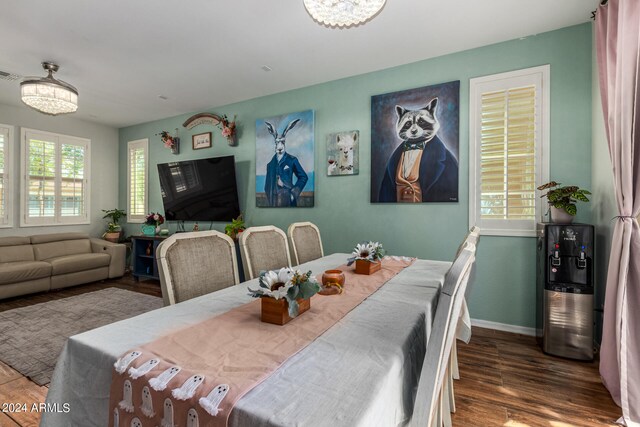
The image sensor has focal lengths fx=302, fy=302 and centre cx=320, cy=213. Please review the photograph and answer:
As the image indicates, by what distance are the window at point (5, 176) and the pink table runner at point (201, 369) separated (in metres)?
5.37

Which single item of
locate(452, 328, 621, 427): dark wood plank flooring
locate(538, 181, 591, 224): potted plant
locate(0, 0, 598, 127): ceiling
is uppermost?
locate(0, 0, 598, 127): ceiling

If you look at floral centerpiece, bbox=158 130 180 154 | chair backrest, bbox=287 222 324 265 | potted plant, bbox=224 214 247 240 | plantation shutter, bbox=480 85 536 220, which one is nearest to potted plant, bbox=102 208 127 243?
floral centerpiece, bbox=158 130 180 154

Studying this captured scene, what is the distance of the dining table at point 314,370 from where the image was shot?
2.11ft

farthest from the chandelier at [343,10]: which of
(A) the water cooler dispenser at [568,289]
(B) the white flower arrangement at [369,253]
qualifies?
(A) the water cooler dispenser at [568,289]

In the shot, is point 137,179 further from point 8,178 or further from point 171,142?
point 8,178

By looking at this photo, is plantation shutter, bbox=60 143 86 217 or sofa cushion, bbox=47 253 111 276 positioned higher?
plantation shutter, bbox=60 143 86 217

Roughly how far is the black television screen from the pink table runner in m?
3.41

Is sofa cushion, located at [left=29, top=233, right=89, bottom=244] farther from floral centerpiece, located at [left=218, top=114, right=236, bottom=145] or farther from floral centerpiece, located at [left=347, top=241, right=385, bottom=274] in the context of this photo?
floral centerpiece, located at [left=347, top=241, right=385, bottom=274]

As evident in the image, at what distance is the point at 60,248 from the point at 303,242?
4328mm

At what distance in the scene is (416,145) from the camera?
3115 millimetres

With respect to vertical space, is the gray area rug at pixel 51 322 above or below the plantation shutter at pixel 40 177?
below

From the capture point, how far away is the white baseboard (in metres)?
2.71

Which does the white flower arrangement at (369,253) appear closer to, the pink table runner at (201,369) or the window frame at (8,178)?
the pink table runner at (201,369)

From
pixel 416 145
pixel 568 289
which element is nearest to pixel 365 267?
pixel 568 289
